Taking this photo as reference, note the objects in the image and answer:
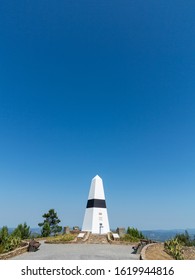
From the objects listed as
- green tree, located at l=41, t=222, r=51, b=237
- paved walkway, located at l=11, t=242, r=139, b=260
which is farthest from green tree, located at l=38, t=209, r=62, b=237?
paved walkway, located at l=11, t=242, r=139, b=260

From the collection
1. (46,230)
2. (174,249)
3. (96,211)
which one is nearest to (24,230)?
(46,230)

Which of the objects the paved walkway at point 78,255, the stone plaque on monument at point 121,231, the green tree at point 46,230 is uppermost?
the paved walkway at point 78,255

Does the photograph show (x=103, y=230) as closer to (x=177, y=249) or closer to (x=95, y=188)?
(x=95, y=188)

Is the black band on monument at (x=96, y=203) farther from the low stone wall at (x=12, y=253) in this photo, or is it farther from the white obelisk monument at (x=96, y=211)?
the low stone wall at (x=12, y=253)

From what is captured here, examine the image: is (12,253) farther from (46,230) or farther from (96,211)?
(46,230)

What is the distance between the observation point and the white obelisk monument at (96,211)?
2547 centimetres

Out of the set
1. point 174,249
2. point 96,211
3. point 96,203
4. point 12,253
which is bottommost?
point 174,249

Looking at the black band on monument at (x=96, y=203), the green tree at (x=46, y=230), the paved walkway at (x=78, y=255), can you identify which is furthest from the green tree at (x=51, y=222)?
the paved walkway at (x=78, y=255)

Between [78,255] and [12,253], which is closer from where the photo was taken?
[12,253]

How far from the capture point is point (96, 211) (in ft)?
85.8

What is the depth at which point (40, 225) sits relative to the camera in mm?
30922
